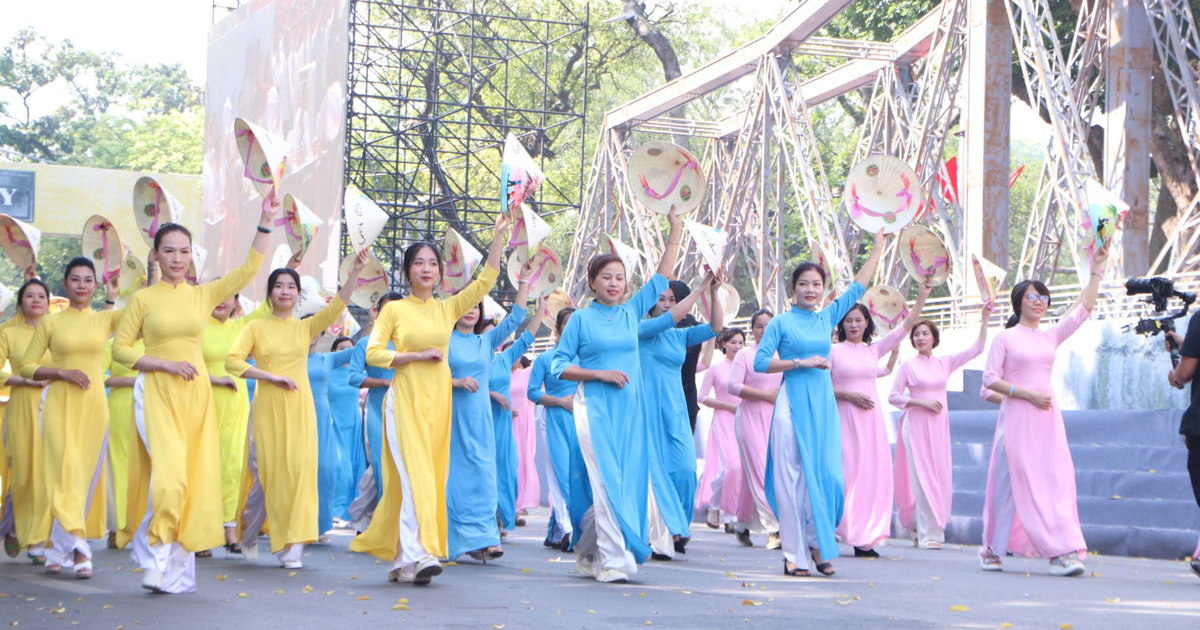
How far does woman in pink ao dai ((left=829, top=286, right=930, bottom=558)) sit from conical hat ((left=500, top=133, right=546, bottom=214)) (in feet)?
10.2

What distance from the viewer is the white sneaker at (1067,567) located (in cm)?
809

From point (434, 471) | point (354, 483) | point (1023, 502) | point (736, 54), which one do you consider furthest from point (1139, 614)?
point (736, 54)

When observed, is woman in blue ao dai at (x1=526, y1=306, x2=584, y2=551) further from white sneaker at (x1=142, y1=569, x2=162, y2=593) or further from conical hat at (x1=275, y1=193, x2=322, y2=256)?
white sneaker at (x1=142, y1=569, x2=162, y2=593)

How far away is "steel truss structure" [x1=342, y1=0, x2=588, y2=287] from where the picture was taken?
26781 millimetres

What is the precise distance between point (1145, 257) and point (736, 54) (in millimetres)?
10515

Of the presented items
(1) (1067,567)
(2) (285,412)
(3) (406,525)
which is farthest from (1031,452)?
(2) (285,412)

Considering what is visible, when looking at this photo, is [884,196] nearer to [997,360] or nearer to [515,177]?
[997,360]

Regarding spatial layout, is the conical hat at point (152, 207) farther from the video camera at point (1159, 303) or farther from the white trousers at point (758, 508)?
the video camera at point (1159, 303)

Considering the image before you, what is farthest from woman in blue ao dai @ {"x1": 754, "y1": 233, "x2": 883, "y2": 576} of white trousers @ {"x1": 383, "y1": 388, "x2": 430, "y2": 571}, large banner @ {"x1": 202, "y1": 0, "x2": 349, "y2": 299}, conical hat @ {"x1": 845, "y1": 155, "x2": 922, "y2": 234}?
large banner @ {"x1": 202, "y1": 0, "x2": 349, "y2": 299}

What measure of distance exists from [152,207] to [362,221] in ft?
3.64

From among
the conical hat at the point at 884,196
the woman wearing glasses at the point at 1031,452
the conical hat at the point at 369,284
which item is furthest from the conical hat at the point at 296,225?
the woman wearing glasses at the point at 1031,452

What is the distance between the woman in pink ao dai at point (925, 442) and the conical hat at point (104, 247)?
18.2ft

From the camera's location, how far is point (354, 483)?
12086 mm

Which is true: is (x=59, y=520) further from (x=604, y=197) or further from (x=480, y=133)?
(x=480, y=133)
